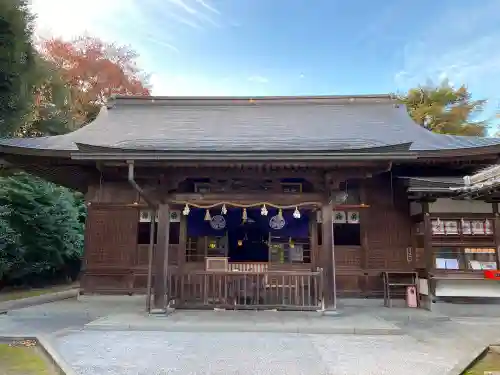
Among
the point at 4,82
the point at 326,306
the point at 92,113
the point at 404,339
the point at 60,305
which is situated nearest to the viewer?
the point at 404,339

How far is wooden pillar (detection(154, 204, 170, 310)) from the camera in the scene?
7.13 metres

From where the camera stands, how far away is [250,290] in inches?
297

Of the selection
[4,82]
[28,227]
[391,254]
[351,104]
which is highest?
[351,104]

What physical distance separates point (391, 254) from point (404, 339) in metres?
3.64

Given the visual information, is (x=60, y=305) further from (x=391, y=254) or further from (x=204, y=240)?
(x=391, y=254)

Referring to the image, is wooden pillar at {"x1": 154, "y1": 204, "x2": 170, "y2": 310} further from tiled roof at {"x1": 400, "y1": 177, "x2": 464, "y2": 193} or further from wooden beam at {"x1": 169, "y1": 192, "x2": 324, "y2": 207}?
tiled roof at {"x1": 400, "y1": 177, "x2": 464, "y2": 193}

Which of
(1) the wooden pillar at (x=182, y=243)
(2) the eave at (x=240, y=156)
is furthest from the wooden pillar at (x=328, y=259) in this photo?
(1) the wooden pillar at (x=182, y=243)

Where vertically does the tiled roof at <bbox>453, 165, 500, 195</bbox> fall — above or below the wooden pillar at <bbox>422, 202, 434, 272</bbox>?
above

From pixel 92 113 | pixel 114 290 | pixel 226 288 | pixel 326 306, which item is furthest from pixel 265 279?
pixel 92 113

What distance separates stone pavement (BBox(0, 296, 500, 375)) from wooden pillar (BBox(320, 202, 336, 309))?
17.1 inches

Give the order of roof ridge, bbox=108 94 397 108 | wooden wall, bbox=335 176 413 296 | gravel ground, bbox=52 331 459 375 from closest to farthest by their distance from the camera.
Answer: gravel ground, bbox=52 331 459 375
wooden wall, bbox=335 176 413 296
roof ridge, bbox=108 94 397 108

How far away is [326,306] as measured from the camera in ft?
23.5

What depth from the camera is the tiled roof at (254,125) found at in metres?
9.25


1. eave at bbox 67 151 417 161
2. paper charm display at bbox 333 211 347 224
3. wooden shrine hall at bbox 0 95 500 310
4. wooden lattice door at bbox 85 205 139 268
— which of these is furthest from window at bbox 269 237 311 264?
wooden lattice door at bbox 85 205 139 268
